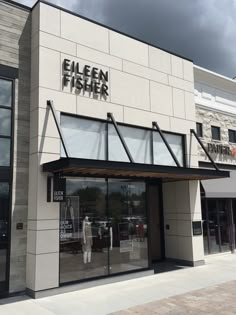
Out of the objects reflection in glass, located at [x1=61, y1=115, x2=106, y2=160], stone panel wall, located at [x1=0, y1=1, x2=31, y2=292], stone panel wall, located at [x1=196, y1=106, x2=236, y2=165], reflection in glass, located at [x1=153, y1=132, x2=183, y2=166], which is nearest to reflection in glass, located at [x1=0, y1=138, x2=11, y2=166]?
stone panel wall, located at [x1=0, y1=1, x2=31, y2=292]

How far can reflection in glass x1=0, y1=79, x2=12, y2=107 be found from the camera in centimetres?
925

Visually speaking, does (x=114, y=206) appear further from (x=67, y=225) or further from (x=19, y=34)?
(x=19, y=34)

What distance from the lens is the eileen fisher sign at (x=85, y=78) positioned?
10.1 meters

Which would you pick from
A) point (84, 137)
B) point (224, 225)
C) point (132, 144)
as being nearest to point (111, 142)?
point (132, 144)

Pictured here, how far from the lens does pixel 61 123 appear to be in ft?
32.1

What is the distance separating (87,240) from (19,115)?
13.0 ft

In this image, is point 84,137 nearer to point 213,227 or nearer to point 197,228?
point 197,228

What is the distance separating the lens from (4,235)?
874 centimetres

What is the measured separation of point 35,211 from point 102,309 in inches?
114

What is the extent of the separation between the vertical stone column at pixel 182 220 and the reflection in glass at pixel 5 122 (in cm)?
662

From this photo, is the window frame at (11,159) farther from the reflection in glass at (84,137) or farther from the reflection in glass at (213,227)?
the reflection in glass at (213,227)

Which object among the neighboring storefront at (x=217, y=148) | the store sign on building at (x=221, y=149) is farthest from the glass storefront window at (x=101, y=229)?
the store sign on building at (x=221, y=149)

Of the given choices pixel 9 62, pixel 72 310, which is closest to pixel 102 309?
pixel 72 310

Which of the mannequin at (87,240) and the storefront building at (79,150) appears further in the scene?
the mannequin at (87,240)
